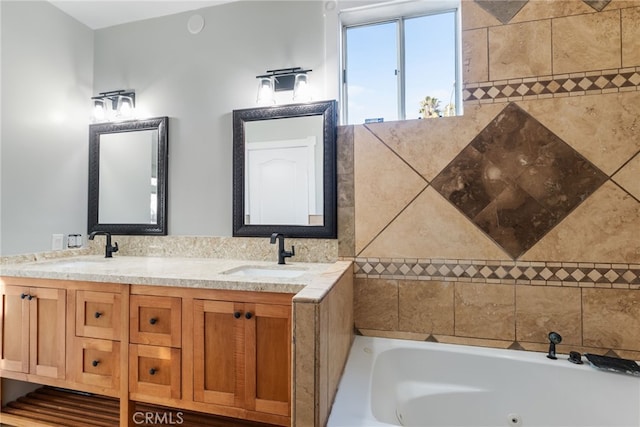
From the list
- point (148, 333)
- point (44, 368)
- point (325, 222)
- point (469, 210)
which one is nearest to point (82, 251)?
point (44, 368)

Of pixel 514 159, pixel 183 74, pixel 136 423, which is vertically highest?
pixel 183 74

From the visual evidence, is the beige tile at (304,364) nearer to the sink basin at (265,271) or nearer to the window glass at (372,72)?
the sink basin at (265,271)

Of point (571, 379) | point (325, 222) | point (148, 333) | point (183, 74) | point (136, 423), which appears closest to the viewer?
point (571, 379)

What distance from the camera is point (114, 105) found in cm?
241

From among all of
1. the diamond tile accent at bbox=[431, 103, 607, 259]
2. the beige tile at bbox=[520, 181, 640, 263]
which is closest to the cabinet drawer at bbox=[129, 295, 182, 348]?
the diamond tile accent at bbox=[431, 103, 607, 259]

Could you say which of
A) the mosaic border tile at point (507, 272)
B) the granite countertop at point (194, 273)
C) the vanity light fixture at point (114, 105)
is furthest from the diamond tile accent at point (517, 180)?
the vanity light fixture at point (114, 105)

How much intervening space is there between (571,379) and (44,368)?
2.72 metres

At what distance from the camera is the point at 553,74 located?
161 centimetres

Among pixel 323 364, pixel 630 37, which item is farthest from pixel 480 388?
pixel 630 37

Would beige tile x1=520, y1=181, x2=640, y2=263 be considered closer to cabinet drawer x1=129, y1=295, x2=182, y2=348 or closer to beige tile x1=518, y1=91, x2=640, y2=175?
beige tile x1=518, y1=91, x2=640, y2=175

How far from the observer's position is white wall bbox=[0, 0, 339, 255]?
1.99 m

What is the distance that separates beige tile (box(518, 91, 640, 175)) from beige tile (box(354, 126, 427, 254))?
0.75 metres

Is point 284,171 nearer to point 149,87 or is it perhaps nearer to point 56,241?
point 149,87

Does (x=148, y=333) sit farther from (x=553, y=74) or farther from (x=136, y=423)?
(x=553, y=74)
